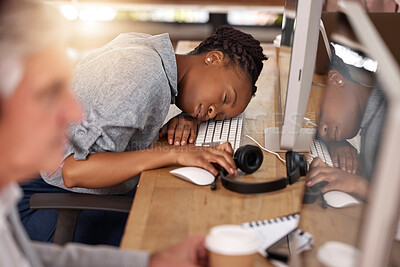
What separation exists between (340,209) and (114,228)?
2.48 ft

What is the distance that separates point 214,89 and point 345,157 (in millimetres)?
584

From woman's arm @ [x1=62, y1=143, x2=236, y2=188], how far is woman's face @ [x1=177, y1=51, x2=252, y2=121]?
247 mm

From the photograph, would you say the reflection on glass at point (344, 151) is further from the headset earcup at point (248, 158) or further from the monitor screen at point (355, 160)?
the headset earcup at point (248, 158)

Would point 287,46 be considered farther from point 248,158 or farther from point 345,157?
point 345,157

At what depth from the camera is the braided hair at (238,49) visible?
1.64 m

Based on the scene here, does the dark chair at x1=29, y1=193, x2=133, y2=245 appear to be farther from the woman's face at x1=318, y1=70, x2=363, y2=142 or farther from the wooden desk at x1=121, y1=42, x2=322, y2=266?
the woman's face at x1=318, y1=70, x2=363, y2=142

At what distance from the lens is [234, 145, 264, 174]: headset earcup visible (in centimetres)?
129

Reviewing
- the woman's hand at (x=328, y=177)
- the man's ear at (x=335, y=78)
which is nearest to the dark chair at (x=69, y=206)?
the woman's hand at (x=328, y=177)

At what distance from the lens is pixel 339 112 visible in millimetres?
994

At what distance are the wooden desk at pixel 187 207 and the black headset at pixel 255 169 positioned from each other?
15mm

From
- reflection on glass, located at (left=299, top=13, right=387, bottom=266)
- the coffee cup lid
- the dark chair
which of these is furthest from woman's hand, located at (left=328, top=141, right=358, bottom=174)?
the dark chair

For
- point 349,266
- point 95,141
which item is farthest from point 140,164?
point 349,266

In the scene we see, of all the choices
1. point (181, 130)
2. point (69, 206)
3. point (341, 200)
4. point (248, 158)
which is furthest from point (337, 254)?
point (181, 130)

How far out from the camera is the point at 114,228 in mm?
1389
